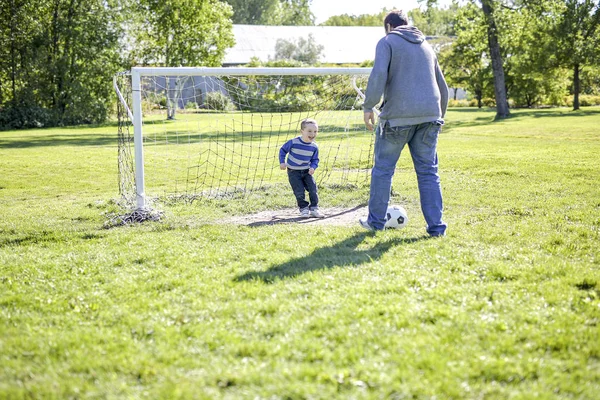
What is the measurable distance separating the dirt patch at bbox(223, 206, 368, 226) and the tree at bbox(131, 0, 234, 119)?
2242cm

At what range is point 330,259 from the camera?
16.3ft

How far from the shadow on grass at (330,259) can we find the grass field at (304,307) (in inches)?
1.0

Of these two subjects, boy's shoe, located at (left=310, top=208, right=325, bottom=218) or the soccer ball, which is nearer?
the soccer ball

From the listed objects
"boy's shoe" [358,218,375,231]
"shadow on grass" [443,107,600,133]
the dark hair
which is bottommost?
"boy's shoe" [358,218,375,231]

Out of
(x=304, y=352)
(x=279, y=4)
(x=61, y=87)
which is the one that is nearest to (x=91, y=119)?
(x=61, y=87)

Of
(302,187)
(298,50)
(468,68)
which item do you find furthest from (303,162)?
(298,50)

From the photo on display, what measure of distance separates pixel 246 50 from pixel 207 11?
786 inches

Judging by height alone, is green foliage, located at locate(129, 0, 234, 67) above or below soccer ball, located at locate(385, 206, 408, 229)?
above

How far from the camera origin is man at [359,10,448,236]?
5547 mm

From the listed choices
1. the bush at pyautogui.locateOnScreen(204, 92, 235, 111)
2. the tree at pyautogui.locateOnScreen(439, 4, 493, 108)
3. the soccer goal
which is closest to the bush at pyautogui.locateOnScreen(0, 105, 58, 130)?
the soccer goal

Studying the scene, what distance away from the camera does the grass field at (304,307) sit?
2.86m

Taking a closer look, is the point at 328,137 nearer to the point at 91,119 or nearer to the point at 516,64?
the point at 91,119

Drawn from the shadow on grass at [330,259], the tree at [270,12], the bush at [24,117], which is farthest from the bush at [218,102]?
the tree at [270,12]

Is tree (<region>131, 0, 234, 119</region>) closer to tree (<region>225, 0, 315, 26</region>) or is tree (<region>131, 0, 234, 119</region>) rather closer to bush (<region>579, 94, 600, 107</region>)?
bush (<region>579, 94, 600, 107</region>)
